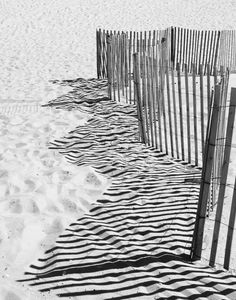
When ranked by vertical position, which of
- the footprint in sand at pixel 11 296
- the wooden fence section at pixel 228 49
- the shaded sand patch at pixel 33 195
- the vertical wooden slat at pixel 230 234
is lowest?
the footprint in sand at pixel 11 296

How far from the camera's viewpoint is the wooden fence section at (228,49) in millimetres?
11813

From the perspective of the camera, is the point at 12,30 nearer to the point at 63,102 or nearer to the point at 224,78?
the point at 63,102

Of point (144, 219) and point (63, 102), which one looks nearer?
point (144, 219)

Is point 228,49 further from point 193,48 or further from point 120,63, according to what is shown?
point 120,63

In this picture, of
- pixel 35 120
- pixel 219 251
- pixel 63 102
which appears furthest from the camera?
pixel 63 102

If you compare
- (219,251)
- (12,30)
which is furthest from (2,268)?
(12,30)

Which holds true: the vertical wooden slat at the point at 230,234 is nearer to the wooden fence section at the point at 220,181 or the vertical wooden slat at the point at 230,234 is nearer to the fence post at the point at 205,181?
the wooden fence section at the point at 220,181

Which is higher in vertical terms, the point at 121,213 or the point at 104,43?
the point at 104,43

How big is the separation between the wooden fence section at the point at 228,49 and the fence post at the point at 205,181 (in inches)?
342

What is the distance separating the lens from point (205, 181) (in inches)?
142

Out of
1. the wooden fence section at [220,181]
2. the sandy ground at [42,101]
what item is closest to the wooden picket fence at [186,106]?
the wooden fence section at [220,181]

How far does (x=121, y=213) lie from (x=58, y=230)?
0.64 metres

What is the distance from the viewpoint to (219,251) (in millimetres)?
3818

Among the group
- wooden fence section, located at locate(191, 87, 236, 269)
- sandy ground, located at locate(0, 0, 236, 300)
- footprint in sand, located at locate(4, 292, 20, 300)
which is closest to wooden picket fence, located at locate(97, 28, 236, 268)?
wooden fence section, located at locate(191, 87, 236, 269)
